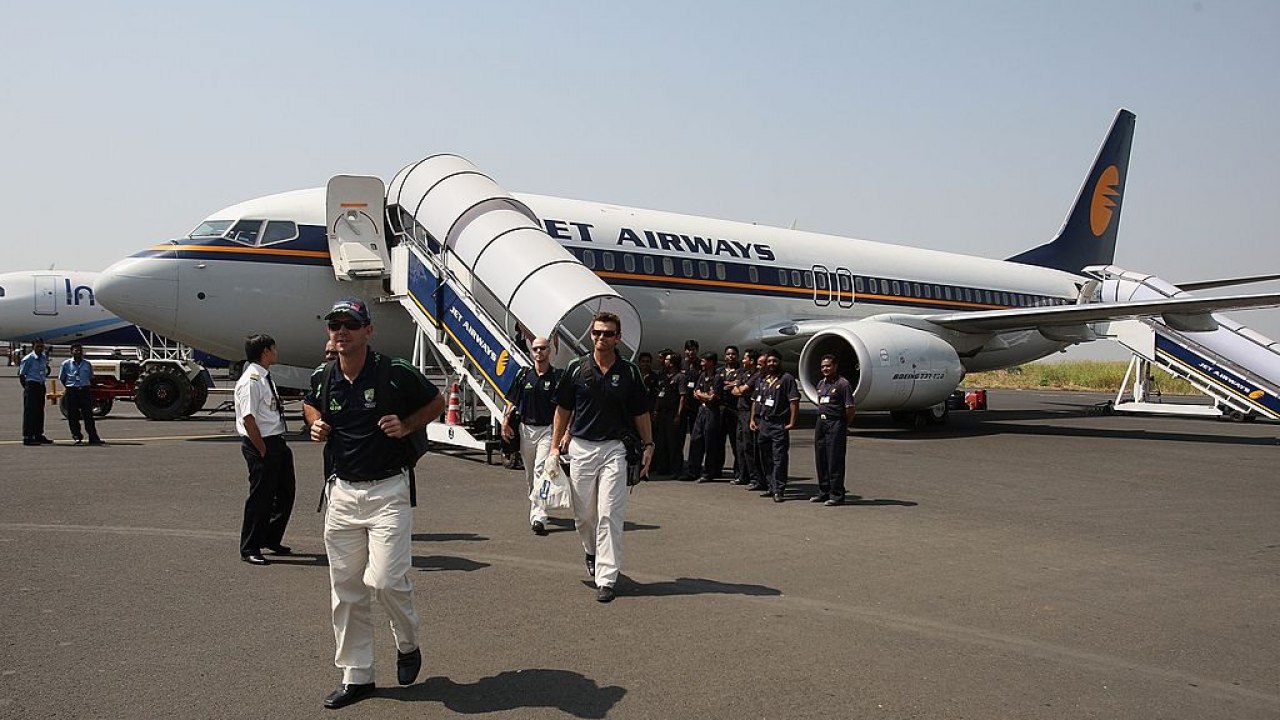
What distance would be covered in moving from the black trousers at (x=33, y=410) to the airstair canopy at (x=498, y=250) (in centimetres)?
570


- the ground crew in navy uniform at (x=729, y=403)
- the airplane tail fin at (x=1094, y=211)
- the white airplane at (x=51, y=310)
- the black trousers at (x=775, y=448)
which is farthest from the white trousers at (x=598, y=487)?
the white airplane at (x=51, y=310)

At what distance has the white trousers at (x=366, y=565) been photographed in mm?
4367

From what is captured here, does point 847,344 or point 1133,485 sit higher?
point 847,344

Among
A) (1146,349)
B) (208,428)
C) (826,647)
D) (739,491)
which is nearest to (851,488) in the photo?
(739,491)

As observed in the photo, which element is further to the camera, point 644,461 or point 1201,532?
point 1201,532

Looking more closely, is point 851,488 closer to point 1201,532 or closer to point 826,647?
point 1201,532

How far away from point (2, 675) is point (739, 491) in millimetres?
7645

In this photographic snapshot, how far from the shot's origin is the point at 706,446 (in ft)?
39.0

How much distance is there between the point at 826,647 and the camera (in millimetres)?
5121

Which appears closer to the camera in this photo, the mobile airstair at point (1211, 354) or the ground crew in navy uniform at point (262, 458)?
the ground crew in navy uniform at point (262, 458)

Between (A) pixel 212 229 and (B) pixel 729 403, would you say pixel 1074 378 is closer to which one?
(B) pixel 729 403

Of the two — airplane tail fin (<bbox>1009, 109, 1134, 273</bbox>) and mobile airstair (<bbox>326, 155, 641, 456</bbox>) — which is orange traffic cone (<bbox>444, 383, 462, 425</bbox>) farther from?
airplane tail fin (<bbox>1009, 109, 1134, 273</bbox>)

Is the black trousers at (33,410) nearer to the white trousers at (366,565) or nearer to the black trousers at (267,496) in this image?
the black trousers at (267,496)

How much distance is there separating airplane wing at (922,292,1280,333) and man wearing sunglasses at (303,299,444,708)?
608 inches
